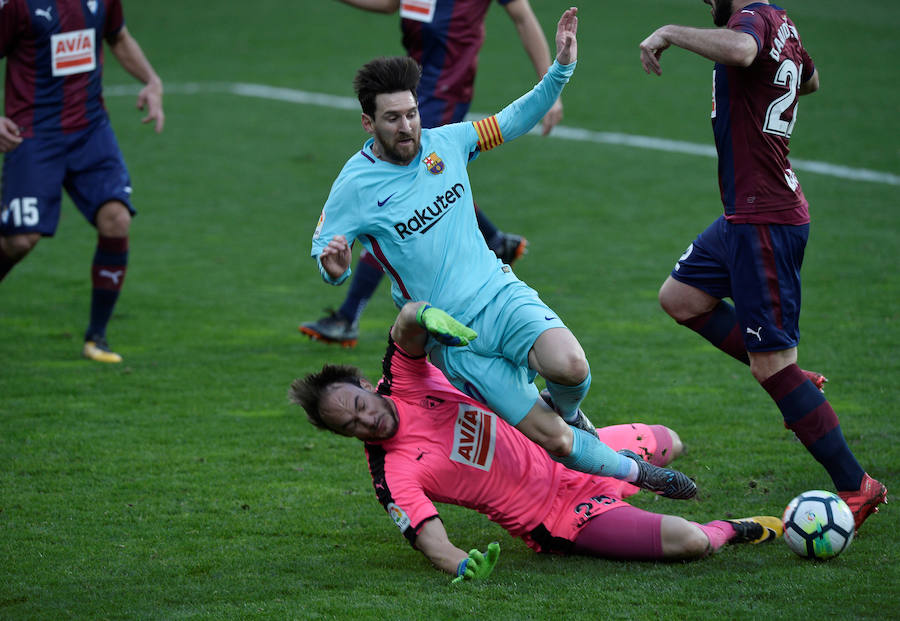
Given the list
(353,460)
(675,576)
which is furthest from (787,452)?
(353,460)

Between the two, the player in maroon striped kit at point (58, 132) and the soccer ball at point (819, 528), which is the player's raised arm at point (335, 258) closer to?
the soccer ball at point (819, 528)

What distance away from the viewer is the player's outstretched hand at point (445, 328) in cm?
459

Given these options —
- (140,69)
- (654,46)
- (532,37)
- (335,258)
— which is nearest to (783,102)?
(654,46)

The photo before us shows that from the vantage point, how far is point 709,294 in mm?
5656

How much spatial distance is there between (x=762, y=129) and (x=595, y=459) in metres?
1.66

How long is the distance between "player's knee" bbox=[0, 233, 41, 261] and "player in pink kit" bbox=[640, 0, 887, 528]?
4549mm

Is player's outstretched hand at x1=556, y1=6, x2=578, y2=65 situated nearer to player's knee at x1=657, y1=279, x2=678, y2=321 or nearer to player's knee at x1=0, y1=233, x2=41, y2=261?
player's knee at x1=657, y1=279, x2=678, y2=321

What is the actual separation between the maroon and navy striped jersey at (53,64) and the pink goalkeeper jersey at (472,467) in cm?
386

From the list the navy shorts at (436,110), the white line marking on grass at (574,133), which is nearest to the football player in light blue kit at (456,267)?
the navy shorts at (436,110)

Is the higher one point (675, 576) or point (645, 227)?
point (675, 576)

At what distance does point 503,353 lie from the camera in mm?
4992

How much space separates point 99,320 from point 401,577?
169 inches

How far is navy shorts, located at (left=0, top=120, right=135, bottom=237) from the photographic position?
767 cm

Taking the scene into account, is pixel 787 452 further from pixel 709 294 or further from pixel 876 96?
pixel 876 96
